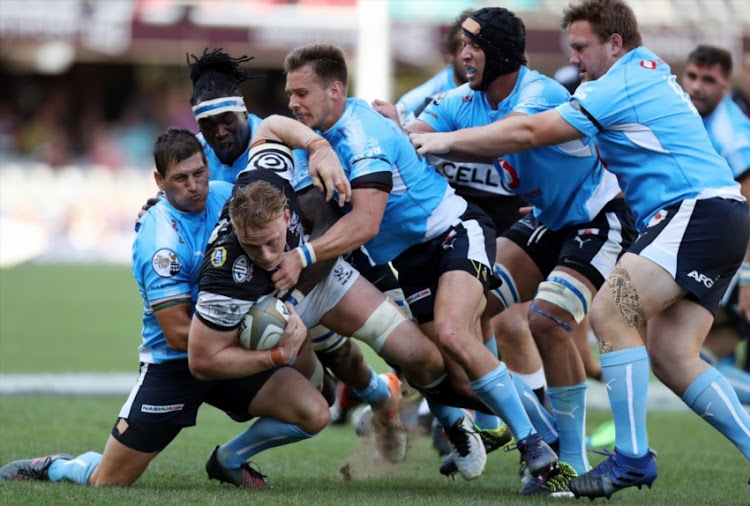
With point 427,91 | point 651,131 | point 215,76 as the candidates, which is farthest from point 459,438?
point 427,91

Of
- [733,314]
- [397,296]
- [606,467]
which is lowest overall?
[733,314]

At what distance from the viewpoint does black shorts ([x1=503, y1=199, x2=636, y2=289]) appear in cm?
607

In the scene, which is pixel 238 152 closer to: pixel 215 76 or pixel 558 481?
pixel 215 76

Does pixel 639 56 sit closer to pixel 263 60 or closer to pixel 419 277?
pixel 419 277

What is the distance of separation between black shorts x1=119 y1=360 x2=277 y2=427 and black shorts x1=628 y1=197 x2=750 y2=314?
2.03 metres

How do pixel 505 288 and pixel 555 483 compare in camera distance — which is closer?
pixel 555 483

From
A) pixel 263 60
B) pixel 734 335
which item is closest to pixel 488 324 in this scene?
pixel 734 335

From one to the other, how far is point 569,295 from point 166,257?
2139 millimetres

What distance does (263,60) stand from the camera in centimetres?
2856

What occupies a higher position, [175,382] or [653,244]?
[653,244]

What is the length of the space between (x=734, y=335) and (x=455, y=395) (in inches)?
145

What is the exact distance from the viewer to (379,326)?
5738 mm

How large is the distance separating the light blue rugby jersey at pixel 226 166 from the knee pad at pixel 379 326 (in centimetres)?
114

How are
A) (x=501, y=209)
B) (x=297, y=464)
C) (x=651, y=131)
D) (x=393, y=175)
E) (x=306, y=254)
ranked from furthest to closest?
1. (x=501, y=209)
2. (x=297, y=464)
3. (x=393, y=175)
4. (x=306, y=254)
5. (x=651, y=131)
